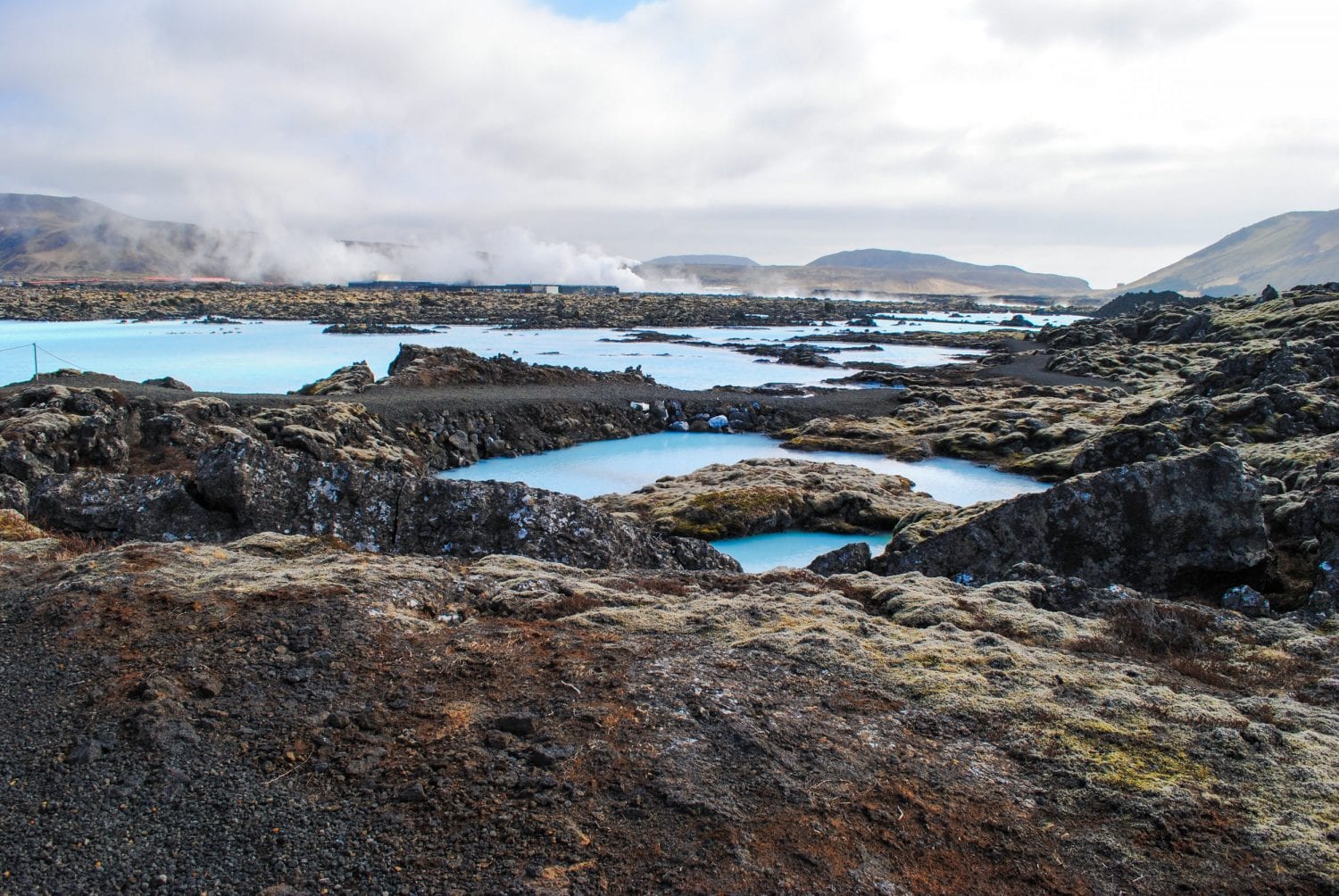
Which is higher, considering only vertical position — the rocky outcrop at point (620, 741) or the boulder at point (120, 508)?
the boulder at point (120, 508)

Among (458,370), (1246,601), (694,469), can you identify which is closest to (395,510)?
(1246,601)

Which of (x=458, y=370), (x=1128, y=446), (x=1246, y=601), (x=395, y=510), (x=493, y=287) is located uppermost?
(x=493, y=287)

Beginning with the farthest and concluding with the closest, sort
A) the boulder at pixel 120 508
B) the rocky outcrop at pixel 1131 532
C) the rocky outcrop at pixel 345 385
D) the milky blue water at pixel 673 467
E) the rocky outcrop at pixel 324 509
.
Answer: the rocky outcrop at pixel 345 385, the milky blue water at pixel 673 467, the rocky outcrop at pixel 1131 532, the rocky outcrop at pixel 324 509, the boulder at pixel 120 508

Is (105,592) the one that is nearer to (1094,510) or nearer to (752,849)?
(752,849)

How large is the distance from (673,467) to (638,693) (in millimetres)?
21761

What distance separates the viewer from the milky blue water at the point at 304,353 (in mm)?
42312

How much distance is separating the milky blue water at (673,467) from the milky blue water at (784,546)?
5.15 m

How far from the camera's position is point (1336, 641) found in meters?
8.03

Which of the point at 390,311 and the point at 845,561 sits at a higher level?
the point at 390,311

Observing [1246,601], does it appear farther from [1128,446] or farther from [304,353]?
[304,353]

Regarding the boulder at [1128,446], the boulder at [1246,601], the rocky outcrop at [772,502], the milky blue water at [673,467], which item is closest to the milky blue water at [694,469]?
the milky blue water at [673,467]

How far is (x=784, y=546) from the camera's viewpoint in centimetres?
1934

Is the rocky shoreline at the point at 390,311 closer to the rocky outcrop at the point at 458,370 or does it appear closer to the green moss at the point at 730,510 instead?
the rocky outcrop at the point at 458,370

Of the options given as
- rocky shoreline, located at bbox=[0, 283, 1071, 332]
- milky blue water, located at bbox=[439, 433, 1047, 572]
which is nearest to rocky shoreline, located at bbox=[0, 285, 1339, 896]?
milky blue water, located at bbox=[439, 433, 1047, 572]
